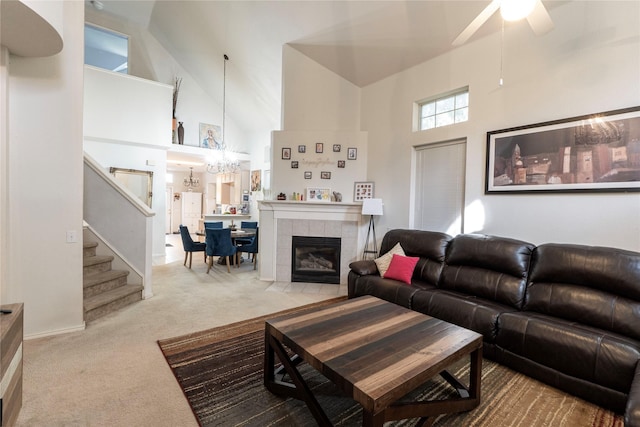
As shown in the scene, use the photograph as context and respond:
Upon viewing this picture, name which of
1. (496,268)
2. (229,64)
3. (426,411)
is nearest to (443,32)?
(496,268)

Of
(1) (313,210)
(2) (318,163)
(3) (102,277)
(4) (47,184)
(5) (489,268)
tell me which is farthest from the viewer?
(2) (318,163)

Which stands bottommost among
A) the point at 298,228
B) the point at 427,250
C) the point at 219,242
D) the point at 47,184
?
the point at 219,242

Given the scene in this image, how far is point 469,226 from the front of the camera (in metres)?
3.73

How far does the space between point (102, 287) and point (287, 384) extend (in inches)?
117

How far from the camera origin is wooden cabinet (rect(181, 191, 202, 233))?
39.1ft

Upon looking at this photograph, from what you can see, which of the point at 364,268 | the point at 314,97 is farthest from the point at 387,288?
the point at 314,97

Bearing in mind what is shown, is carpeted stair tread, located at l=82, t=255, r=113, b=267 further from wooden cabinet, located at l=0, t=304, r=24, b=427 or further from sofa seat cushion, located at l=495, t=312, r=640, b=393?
sofa seat cushion, located at l=495, t=312, r=640, b=393

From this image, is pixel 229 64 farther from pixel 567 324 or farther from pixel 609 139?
pixel 567 324

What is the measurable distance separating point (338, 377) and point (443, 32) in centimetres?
413

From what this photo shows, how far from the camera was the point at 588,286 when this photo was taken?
2.40 m

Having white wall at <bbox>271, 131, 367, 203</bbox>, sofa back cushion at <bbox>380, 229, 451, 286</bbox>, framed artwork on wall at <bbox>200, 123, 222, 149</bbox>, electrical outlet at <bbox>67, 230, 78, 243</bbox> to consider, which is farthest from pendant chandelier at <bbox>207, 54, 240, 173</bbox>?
sofa back cushion at <bbox>380, 229, 451, 286</bbox>

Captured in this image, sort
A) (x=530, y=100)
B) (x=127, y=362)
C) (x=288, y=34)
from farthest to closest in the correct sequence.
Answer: (x=288, y=34)
(x=530, y=100)
(x=127, y=362)

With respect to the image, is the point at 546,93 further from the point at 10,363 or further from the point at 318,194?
the point at 10,363

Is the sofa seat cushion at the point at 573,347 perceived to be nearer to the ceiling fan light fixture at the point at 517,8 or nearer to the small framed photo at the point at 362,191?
the ceiling fan light fixture at the point at 517,8
